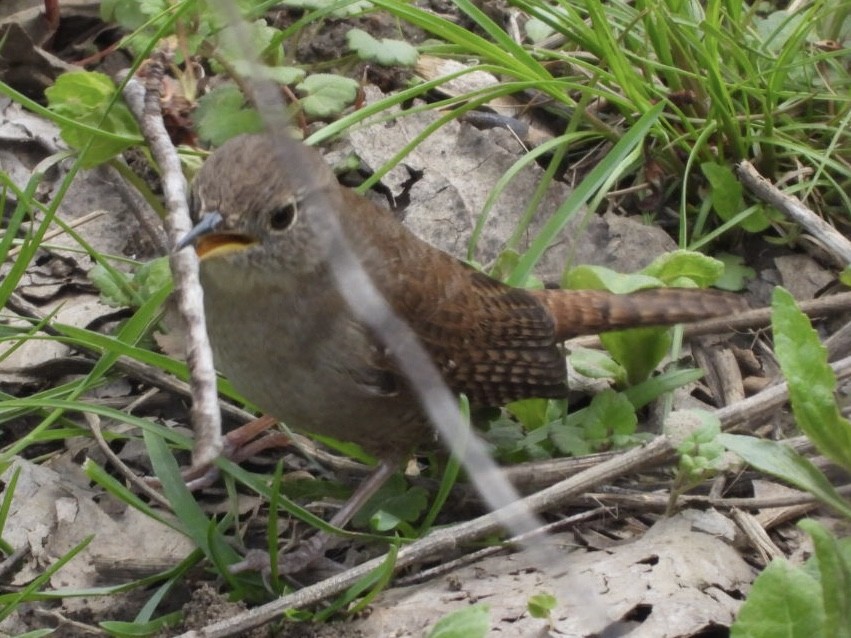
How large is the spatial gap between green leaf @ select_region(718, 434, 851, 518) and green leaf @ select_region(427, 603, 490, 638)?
27.8 inches

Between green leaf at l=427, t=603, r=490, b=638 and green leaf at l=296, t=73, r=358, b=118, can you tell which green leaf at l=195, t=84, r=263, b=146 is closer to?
green leaf at l=296, t=73, r=358, b=118

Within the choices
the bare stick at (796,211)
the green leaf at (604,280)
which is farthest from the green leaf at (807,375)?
the bare stick at (796,211)

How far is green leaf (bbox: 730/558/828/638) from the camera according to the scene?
2.59 meters

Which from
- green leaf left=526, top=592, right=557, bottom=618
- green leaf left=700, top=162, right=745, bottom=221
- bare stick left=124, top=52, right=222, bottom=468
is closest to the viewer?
green leaf left=526, top=592, right=557, bottom=618

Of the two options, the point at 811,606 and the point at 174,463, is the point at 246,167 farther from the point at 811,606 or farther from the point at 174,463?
the point at 811,606

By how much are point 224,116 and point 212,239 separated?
1.43m

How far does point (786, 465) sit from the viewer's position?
116 inches

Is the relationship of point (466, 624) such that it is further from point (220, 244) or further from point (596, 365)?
point (596, 365)

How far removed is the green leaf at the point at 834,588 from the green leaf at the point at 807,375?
46 cm

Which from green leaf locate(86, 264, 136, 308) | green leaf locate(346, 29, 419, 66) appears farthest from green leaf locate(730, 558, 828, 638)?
green leaf locate(346, 29, 419, 66)

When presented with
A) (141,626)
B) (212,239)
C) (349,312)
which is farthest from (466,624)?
(212,239)

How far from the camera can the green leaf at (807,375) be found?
9.52ft

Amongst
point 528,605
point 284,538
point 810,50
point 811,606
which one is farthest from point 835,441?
point 810,50

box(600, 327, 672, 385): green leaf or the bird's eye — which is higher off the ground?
the bird's eye
